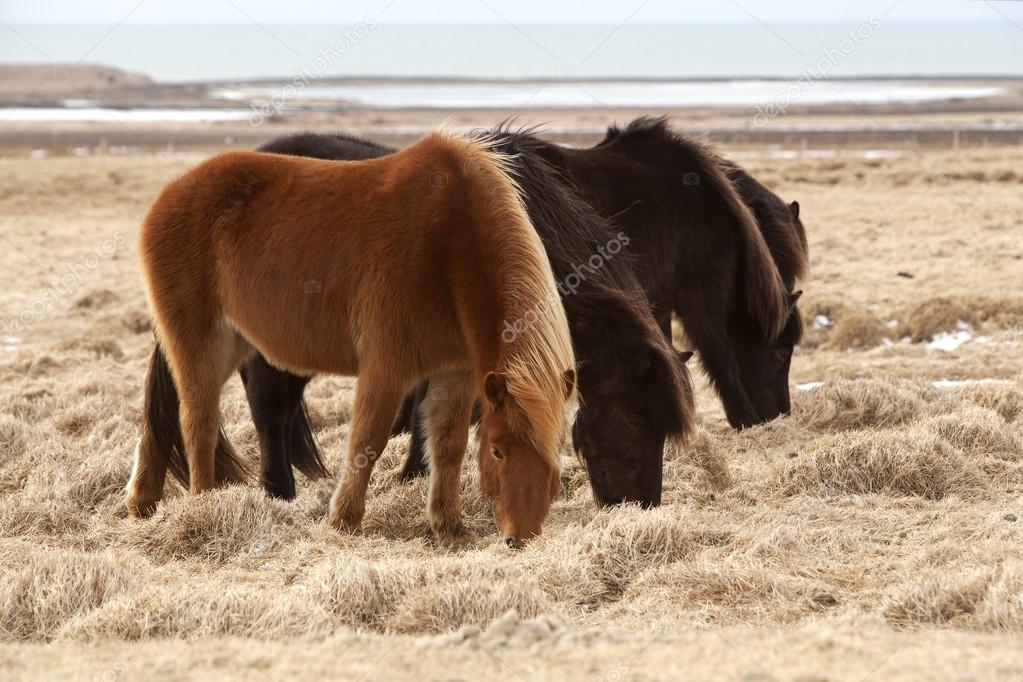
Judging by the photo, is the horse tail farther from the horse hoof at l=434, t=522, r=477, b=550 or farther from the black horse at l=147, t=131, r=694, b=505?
the horse hoof at l=434, t=522, r=477, b=550

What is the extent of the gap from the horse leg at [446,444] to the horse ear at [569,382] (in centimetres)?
81

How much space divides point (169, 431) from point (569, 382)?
8.36 ft

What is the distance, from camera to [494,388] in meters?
4.38

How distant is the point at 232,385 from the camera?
9.20 meters

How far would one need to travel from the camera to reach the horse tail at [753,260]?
6.86 meters

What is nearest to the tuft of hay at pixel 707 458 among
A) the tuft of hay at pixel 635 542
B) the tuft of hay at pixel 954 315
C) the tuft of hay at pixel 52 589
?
the tuft of hay at pixel 635 542

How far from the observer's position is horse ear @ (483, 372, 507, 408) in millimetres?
4359

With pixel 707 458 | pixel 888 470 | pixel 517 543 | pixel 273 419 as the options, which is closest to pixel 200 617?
pixel 517 543

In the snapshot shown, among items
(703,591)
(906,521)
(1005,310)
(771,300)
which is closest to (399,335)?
(703,591)

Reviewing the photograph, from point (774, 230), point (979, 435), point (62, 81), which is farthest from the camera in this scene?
point (62, 81)

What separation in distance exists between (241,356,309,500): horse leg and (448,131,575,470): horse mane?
1979 millimetres

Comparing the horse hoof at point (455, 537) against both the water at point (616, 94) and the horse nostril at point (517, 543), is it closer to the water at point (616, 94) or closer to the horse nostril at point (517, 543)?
the horse nostril at point (517, 543)

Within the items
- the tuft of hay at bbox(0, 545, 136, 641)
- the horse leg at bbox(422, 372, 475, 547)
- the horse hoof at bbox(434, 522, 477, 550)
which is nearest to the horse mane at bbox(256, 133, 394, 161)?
the horse leg at bbox(422, 372, 475, 547)

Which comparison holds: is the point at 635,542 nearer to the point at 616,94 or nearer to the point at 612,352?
the point at 612,352
